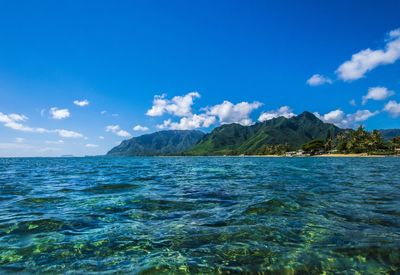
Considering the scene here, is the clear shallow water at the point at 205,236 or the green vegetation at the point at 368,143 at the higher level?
the green vegetation at the point at 368,143

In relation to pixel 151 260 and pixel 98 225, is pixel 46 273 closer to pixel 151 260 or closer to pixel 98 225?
pixel 151 260

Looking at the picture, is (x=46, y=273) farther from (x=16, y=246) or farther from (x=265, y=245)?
(x=265, y=245)

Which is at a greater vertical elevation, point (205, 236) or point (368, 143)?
point (368, 143)

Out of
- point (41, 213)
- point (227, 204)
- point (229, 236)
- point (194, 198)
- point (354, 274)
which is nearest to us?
point (354, 274)

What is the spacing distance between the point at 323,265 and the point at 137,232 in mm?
6876

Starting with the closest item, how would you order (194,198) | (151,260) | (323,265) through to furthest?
(323,265) < (151,260) < (194,198)

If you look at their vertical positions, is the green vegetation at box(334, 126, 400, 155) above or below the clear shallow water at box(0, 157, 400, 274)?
above

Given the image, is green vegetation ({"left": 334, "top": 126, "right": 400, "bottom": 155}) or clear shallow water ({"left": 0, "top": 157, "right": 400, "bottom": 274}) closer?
clear shallow water ({"left": 0, "top": 157, "right": 400, "bottom": 274})

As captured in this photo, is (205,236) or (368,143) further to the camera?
(368,143)

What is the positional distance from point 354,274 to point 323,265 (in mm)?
784

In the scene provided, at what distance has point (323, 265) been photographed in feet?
25.7

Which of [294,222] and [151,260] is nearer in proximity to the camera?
[151,260]

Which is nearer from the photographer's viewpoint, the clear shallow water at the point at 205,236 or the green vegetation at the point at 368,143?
the clear shallow water at the point at 205,236

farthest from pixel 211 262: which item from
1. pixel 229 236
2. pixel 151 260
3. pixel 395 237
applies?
pixel 395 237
